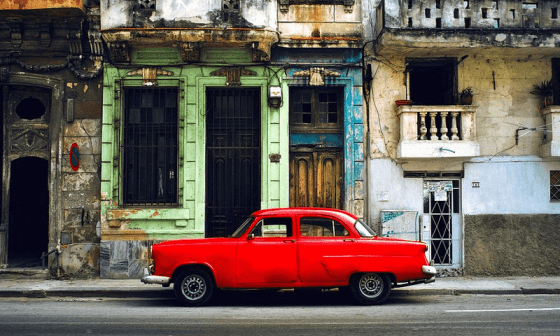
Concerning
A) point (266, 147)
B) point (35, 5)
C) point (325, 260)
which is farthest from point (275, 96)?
point (35, 5)

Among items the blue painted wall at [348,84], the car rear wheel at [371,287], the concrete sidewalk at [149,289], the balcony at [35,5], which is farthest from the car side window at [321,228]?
the balcony at [35,5]

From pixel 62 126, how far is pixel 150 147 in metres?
2.07

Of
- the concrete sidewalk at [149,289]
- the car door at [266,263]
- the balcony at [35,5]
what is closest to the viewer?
the car door at [266,263]

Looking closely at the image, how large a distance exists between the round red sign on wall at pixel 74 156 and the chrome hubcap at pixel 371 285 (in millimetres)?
7374

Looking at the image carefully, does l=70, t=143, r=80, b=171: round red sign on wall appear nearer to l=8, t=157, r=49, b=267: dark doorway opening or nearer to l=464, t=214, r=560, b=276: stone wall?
l=8, t=157, r=49, b=267: dark doorway opening

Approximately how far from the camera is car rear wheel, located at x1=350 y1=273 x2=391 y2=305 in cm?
1018

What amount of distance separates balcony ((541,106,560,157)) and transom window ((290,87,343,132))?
15.8 feet

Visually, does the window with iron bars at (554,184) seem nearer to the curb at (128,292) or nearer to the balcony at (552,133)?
the balcony at (552,133)

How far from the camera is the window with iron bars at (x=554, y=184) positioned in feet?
47.1

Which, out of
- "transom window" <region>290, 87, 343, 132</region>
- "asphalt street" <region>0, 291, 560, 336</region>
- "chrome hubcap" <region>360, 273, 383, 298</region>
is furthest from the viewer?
"transom window" <region>290, 87, 343, 132</region>

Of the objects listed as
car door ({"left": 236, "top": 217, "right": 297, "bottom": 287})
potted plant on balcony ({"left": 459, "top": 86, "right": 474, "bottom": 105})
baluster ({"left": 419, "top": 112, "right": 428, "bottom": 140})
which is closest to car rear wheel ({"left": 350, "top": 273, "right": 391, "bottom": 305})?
car door ({"left": 236, "top": 217, "right": 297, "bottom": 287})

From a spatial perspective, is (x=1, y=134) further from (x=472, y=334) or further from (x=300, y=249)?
(x=472, y=334)

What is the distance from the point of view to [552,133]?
A: 13.9 meters

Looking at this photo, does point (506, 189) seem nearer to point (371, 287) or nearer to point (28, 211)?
point (371, 287)
